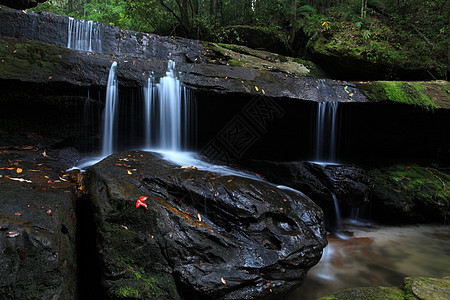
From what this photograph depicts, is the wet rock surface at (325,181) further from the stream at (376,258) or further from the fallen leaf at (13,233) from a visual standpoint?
the fallen leaf at (13,233)

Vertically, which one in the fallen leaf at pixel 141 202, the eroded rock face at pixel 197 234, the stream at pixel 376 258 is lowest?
the stream at pixel 376 258

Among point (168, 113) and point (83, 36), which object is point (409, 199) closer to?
point (168, 113)

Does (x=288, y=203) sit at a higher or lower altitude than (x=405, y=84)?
lower

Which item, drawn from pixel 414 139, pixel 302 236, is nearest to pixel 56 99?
pixel 302 236

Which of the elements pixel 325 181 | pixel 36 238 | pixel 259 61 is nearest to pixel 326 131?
pixel 325 181

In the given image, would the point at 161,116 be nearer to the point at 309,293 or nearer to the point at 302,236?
the point at 302,236

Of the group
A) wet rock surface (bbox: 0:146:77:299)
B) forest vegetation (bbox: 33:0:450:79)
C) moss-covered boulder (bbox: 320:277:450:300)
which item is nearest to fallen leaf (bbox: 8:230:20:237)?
wet rock surface (bbox: 0:146:77:299)

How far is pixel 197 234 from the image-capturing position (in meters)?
2.65

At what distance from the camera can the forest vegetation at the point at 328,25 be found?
809 cm

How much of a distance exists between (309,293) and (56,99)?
5.61 meters

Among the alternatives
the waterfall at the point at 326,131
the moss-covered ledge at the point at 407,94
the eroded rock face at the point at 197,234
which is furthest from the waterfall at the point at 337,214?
the moss-covered ledge at the point at 407,94

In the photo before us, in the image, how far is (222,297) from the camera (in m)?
2.37

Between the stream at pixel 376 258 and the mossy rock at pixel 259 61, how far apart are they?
547cm

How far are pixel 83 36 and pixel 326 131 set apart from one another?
755 centimetres
